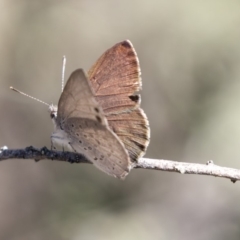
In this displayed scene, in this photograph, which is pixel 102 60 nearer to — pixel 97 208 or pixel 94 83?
pixel 94 83

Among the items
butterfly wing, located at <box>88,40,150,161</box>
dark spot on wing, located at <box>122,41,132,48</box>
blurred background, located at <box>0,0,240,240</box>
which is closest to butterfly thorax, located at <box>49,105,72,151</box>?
butterfly wing, located at <box>88,40,150,161</box>

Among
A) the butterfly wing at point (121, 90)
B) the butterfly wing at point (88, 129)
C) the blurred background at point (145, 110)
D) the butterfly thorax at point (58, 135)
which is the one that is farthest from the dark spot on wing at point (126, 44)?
the blurred background at point (145, 110)

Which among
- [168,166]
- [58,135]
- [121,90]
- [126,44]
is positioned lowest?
[168,166]

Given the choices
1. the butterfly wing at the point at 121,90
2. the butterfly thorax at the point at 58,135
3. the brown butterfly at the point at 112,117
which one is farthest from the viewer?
the butterfly thorax at the point at 58,135

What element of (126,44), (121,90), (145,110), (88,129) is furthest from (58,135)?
(145,110)

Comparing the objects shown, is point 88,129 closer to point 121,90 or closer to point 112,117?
point 112,117

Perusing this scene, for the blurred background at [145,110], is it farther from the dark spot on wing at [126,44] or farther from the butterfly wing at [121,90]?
the dark spot on wing at [126,44]
